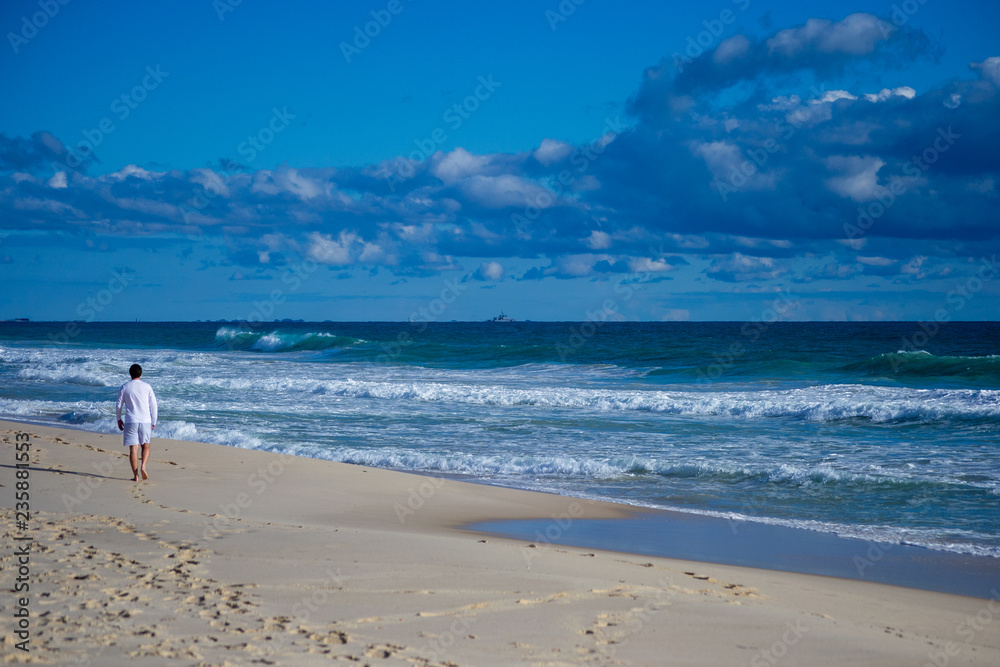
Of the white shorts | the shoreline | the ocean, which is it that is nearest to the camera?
the shoreline

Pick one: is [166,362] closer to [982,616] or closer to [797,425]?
[797,425]

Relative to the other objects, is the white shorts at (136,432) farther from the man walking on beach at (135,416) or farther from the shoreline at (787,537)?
the shoreline at (787,537)

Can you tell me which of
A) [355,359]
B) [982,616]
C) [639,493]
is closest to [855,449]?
[639,493]

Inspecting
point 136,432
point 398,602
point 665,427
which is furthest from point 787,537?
point 136,432

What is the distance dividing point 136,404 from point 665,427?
10.3 metres

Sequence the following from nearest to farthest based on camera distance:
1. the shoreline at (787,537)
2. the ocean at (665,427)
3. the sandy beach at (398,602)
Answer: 1. the sandy beach at (398,602)
2. the shoreline at (787,537)
3. the ocean at (665,427)

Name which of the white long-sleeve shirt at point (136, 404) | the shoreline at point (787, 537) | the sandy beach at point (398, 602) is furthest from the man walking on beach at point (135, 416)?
the shoreline at point (787, 537)

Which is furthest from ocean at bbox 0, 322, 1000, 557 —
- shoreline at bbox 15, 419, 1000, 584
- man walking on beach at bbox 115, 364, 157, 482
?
man walking on beach at bbox 115, 364, 157, 482

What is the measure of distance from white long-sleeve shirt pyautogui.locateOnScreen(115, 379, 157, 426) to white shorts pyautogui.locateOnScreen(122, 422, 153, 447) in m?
0.04

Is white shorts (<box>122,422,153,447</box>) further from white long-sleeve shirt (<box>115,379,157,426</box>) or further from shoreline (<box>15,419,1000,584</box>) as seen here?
shoreline (<box>15,419,1000,584</box>)

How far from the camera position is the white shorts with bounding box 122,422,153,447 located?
9.18 meters

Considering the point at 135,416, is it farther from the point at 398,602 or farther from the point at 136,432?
the point at 398,602

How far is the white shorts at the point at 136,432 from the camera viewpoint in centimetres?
918

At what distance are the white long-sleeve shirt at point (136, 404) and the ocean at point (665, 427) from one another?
11.6 feet
